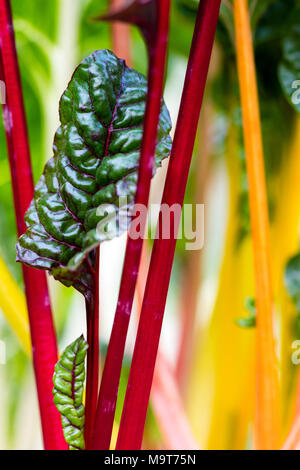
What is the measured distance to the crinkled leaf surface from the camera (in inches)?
16.1

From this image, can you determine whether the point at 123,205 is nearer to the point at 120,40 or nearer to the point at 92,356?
the point at 92,356

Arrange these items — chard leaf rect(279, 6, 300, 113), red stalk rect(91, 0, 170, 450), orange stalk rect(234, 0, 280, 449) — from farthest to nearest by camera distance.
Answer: chard leaf rect(279, 6, 300, 113), orange stalk rect(234, 0, 280, 449), red stalk rect(91, 0, 170, 450)

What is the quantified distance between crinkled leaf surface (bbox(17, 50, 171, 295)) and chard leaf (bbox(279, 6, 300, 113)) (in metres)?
0.25

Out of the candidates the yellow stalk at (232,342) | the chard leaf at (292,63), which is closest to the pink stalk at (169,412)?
the yellow stalk at (232,342)

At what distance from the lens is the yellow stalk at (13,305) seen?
0.62m

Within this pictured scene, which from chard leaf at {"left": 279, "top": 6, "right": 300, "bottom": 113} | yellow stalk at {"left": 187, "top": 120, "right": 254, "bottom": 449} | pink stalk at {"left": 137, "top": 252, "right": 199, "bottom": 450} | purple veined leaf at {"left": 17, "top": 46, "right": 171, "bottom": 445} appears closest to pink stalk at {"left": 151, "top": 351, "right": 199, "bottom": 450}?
pink stalk at {"left": 137, "top": 252, "right": 199, "bottom": 450}

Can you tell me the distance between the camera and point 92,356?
45 cm

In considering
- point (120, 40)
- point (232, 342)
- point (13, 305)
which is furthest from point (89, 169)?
point (232, 342)

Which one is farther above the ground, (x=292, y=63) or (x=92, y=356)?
(x=292, y=63)

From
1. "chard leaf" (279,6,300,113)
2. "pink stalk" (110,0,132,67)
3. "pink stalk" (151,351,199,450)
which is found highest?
"pink stalk" (110,0,132,67)

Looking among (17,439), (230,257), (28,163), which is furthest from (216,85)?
(17,439)

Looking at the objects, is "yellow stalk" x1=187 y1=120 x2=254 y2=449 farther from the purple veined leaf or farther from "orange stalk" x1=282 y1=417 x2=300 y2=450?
the purple veined leaf

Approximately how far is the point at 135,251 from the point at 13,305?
11.1 inches

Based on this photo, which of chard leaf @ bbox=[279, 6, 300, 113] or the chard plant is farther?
chard leaf @ bbox=[279, 6, 300, 113]
